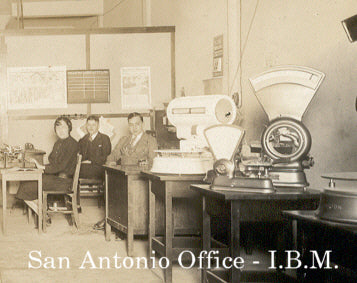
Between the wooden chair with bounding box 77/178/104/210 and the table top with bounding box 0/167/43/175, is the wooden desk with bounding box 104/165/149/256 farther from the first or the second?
the wooden chair with bounding box 77/178/104/210

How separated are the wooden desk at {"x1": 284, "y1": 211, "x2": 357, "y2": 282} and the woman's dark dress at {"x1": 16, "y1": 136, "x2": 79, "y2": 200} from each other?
4.07m

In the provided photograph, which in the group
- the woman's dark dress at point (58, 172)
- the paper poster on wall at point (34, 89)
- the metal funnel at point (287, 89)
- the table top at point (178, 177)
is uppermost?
the paper poster on wall at point (34, 89)

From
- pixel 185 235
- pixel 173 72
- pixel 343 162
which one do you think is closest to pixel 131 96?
pixel 173 72

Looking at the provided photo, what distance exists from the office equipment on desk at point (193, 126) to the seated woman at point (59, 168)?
7.83ft

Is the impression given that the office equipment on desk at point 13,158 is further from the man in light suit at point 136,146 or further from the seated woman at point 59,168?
the man in light suit at point 136,146

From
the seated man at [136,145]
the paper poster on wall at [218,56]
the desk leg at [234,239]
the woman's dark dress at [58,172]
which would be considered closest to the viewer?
the desk leg at [234,239]

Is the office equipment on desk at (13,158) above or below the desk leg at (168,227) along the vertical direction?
above

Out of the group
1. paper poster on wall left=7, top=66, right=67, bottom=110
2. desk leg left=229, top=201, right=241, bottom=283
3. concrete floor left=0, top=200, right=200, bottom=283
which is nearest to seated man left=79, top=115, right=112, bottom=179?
concrete floor left=0, top=200, right=200, bottom=283

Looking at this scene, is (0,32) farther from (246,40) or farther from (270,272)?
(270,272)

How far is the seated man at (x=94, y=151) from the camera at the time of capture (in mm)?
6453

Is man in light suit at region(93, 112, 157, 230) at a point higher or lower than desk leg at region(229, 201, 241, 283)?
higher

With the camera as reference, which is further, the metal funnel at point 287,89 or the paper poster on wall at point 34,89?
the paper poster on wall at point 34,89

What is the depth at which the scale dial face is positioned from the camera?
→ 258cm

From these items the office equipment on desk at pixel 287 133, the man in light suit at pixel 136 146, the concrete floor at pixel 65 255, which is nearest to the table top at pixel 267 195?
the office equipment on desk at pixel 287 133
